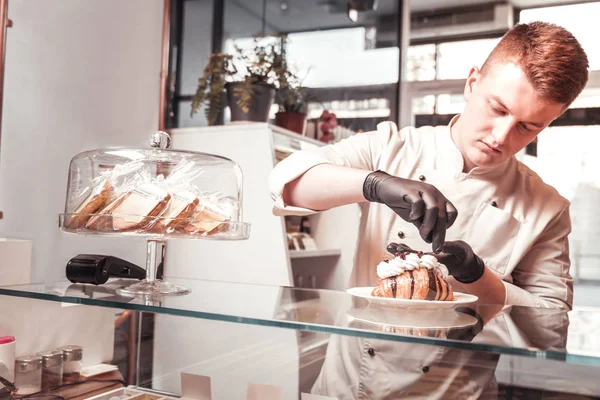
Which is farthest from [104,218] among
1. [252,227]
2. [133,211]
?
[252,227]

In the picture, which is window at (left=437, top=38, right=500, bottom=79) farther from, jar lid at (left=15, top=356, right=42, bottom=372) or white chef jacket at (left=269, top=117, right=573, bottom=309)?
jar lid at (left=15, top=356, right=42, bottom=372)

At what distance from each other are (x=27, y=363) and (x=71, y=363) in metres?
0.13

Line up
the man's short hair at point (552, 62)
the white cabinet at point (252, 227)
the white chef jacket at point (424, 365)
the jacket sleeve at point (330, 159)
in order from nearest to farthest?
1. the white chef jacket at point (424, 365)
2. the man's short hair at point (552, 62)
3. the jacket sleeve at point (330, 159)
4. the white cabinet at point (252, 227)

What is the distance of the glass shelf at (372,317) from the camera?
0.71 m

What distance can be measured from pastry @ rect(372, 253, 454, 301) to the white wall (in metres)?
1.89

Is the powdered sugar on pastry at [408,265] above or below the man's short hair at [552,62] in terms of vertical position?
below

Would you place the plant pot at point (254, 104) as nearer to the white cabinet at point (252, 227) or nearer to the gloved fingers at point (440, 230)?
the white cabinet at point (252, 227)

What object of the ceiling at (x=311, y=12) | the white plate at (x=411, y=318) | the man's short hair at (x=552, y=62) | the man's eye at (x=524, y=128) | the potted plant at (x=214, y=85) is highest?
the ceiling at (x=311, y=12)

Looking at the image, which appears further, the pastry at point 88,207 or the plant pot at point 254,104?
the plant pot at point 254,104

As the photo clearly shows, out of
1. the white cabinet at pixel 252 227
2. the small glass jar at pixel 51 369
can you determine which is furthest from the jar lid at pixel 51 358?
the white cabinet at pixel 252 227

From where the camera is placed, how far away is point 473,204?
1577mm

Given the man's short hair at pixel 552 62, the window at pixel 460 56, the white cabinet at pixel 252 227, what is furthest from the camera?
the window at pixel 460 56

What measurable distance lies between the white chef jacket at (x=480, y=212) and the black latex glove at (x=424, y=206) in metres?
0.37

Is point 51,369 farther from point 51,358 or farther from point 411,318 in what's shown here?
point 411,318
